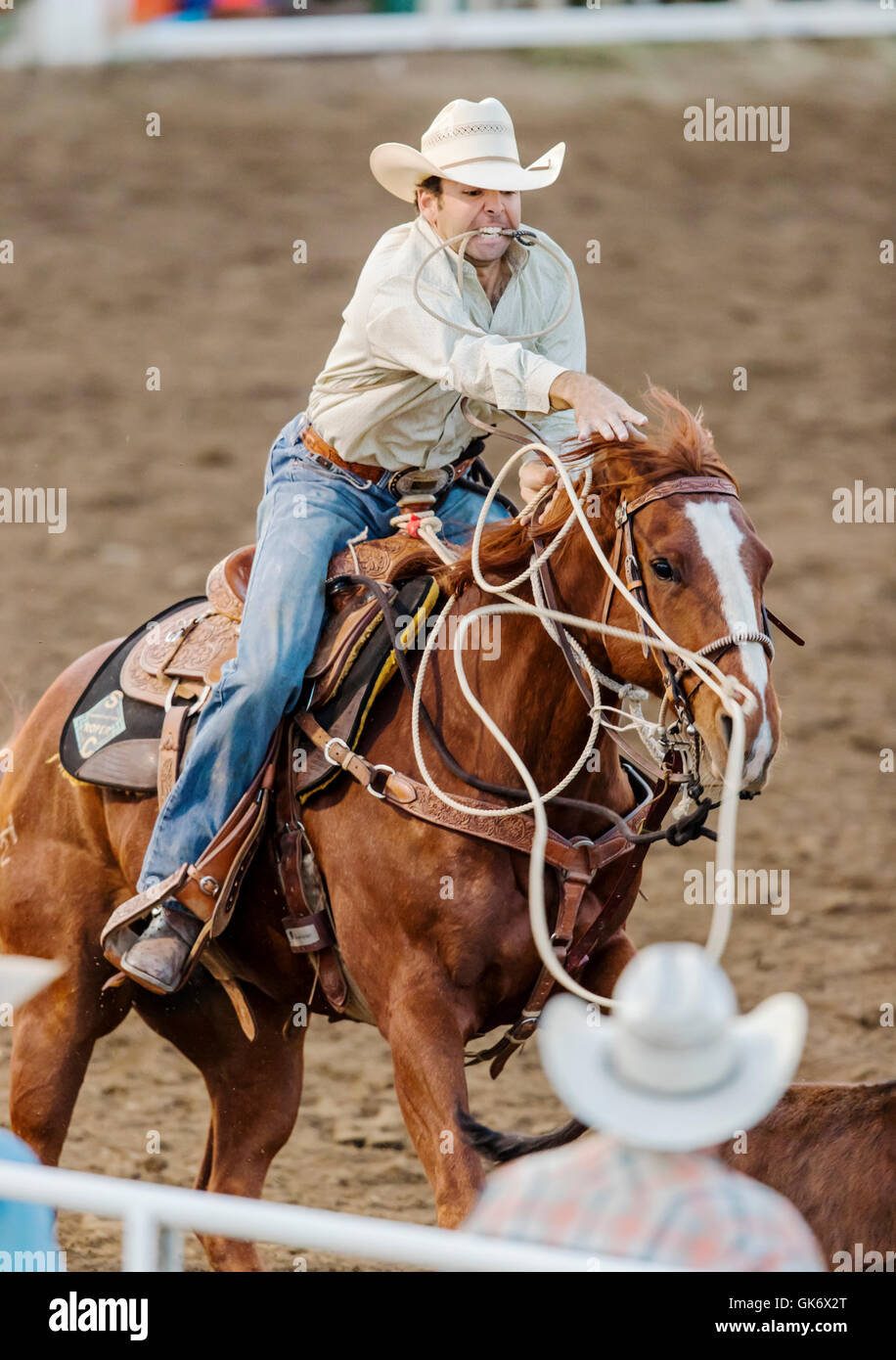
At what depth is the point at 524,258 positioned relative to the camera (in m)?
4.61

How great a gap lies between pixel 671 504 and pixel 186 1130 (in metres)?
3.51

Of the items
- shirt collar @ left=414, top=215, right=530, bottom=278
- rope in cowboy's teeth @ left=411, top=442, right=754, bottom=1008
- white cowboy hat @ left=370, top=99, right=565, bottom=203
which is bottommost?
rope in cowboy's teeth @ left=411, top=442, right=754, bottom=1008

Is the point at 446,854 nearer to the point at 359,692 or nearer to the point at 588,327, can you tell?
the point at 359,692

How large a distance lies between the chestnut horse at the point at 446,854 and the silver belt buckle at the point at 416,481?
336 mm

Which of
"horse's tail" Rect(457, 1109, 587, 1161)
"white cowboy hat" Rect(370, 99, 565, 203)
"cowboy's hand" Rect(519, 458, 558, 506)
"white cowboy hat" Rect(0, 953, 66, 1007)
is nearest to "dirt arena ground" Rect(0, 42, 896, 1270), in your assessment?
"horse's tail" Rect(457, 1109, 587, 1161)

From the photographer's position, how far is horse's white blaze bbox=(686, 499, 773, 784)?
3.77 metres

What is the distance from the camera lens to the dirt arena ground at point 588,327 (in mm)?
7613

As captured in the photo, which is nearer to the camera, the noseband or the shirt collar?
the noseband

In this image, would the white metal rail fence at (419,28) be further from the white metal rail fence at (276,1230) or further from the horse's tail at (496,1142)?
the white metal rail fence at (276,1230)

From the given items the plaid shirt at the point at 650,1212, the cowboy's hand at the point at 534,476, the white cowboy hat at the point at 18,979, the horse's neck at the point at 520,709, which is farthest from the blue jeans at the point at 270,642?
the plaid shirt at the point at 650,1212

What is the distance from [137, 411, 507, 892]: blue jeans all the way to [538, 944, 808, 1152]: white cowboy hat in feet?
6.69

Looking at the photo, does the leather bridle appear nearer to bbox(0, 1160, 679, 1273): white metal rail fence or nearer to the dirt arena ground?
bbox(0, 1160, 679, 1273): white metal rail fence

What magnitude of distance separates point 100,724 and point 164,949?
0.77m

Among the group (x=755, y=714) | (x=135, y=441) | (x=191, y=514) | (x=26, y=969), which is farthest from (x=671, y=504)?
(x=135, y=441)
